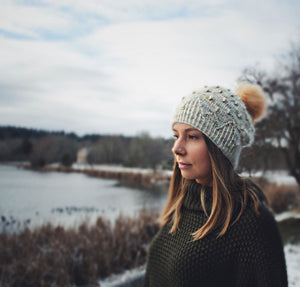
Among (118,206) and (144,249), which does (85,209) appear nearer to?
(118,206)

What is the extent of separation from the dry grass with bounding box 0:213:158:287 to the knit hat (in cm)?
285

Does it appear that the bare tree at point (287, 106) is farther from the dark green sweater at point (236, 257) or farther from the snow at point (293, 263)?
the dark green sweater at point (236, 257)

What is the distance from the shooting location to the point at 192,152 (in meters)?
1.10

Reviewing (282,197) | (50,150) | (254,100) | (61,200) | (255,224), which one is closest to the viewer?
(255,224)

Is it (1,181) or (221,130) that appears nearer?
(221,130)

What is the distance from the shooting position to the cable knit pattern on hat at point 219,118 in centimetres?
108

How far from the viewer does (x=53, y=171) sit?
623 cm

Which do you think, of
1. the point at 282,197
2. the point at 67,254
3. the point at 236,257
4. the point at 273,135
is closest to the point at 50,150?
the point at 67,254

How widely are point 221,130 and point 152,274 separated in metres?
0.90

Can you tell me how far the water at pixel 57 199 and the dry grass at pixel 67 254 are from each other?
0.47 meters

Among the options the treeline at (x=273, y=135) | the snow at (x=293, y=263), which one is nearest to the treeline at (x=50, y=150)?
the treeline at (x=273, y=135)

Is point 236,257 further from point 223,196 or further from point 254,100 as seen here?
point 254,100

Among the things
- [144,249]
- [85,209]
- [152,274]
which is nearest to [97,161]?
[85,209]

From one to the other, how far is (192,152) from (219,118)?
19cm
